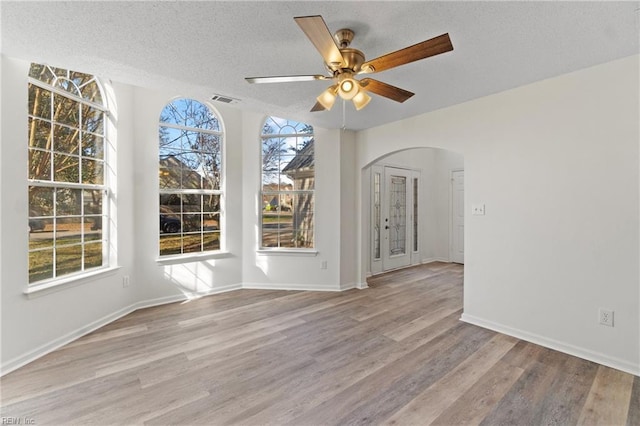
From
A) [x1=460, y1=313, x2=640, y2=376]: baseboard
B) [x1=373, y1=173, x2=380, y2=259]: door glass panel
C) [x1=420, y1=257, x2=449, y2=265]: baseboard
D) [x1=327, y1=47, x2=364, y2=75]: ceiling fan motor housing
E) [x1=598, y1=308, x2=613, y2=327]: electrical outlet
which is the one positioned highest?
[x1=327, y1=47, x2=364, y2=75]: ceiling fan motor housing

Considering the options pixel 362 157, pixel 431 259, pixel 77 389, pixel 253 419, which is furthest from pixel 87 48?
pixel 431 259

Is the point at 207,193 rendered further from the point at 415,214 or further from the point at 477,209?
the point at 415,214

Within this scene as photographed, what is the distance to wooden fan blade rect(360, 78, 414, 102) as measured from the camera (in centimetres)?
215

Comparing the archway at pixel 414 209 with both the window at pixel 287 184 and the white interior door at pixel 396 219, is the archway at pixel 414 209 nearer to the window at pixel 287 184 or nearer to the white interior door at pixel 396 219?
the white interior door at pixel 396 219

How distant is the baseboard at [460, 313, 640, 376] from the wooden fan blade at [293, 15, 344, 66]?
10.0 feet

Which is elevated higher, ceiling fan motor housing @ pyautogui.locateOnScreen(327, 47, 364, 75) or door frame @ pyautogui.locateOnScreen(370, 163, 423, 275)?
ceiling fan motor housing @ pyautogui.locateOnScreen(327, 47, 364, 75)

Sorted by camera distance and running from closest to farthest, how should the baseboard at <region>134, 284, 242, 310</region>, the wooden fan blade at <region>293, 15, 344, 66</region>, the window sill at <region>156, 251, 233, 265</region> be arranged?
the wooden fan blade at <region>293, 15, 344, 66</region>
the baseboard at <region>134, 284, 242, 310</region>
the window sill at <region>156, 251, 233, 265</region>

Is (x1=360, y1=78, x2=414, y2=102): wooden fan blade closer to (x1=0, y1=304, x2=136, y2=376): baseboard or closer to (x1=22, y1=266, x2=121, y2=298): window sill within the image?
(x1=22, y1=266, x2=121, y2=298): window sill

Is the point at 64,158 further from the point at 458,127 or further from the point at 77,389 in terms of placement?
the point at 458,127

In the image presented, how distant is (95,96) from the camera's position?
10.6 ft

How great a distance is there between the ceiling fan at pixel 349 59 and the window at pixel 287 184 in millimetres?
2268

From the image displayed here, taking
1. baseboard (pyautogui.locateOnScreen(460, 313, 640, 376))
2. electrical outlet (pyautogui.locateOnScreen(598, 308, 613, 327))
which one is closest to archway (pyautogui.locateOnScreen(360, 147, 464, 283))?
baseboard (pyautogui.locateOnScreen(460, 313, 640, 376))

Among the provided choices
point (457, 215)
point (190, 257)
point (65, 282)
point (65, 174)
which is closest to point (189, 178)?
point (190, 257)

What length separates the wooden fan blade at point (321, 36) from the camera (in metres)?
1.45
